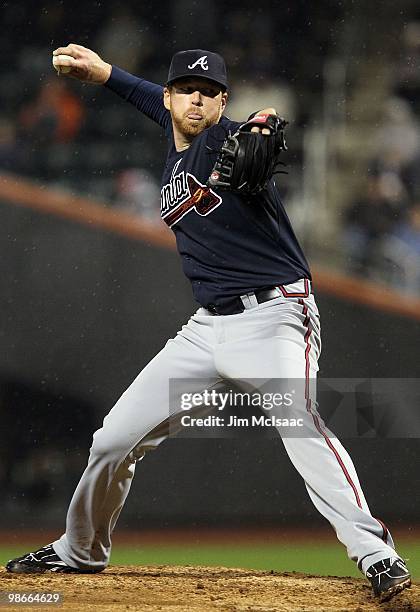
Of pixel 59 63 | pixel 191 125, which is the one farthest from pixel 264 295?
pixel 59 63

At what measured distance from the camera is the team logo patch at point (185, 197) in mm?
2598

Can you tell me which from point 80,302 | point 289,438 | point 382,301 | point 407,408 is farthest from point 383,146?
point 289,438

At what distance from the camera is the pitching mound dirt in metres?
2.31

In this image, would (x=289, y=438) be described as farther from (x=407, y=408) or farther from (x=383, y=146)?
(x=383, y=146)

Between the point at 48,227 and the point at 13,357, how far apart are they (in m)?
0.60

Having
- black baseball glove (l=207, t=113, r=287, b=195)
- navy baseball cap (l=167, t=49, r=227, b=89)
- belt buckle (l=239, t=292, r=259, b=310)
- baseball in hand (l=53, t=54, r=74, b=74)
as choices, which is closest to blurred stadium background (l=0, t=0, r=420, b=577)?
baseball in hand (l=53, t=54, r=74, b=74)

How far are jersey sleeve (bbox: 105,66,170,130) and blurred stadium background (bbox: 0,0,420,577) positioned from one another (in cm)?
140

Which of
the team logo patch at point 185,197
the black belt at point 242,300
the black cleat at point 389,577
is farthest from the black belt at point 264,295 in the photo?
the black cleat at point 389,577

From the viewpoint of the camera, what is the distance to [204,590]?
2.58 metres

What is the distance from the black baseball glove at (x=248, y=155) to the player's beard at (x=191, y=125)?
28 cm

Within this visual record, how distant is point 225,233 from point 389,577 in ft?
3.16

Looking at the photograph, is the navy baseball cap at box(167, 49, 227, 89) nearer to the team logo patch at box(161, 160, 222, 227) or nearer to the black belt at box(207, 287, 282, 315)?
the team logo patch at box(161, 160, 222, 227)

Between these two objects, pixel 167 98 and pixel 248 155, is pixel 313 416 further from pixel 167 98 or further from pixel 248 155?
pixel 167 98

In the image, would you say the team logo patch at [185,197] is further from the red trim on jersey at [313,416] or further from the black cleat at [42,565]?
the black cleat at [42,565]
